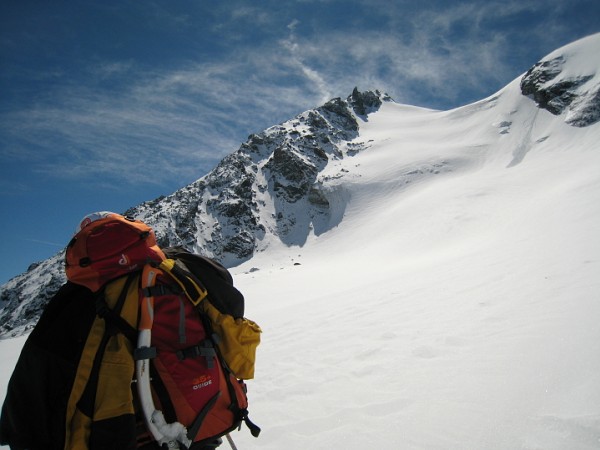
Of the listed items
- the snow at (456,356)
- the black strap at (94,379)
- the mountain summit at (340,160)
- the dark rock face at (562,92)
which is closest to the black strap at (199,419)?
the black strap at (94,379)

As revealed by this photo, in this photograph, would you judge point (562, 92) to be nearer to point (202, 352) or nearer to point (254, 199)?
point (254, 199)

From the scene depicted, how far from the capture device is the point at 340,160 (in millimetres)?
79188

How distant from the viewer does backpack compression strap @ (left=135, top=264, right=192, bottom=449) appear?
193 cm

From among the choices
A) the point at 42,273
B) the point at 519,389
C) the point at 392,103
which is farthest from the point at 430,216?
the point at 42,273

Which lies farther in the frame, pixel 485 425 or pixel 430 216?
pixel 430 216

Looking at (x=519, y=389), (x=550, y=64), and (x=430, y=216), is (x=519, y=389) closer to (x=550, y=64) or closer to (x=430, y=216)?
(x=430, y=216)

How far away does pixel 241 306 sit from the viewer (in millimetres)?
2592

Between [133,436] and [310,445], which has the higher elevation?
[133,436]

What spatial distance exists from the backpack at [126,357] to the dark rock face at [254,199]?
6029 cm

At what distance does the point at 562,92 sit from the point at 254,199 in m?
61.9

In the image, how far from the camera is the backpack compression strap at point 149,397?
1.93 meters

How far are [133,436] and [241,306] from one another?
1046 millimetres

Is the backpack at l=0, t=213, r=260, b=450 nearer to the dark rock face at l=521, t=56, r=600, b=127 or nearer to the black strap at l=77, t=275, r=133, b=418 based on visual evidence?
the black strap at l=77, t=275, r=133, b=418

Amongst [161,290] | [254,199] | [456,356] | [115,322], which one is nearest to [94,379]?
[115,322]
